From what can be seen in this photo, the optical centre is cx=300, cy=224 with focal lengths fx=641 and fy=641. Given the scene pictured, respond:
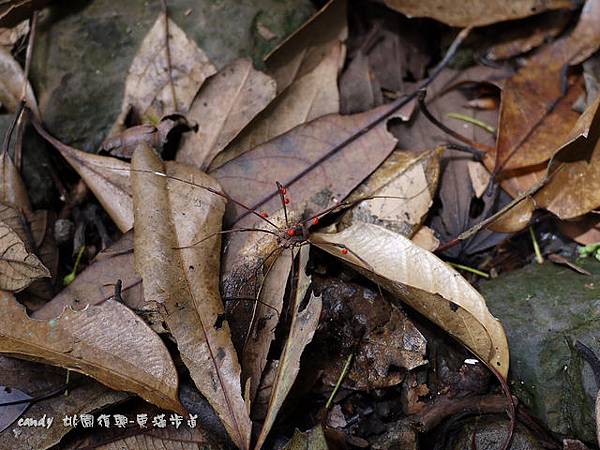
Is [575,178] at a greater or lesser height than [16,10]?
lesser

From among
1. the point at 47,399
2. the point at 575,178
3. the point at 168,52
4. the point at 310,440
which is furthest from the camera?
the point at 168,52

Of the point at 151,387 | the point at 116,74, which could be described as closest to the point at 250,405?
the point at 151,387

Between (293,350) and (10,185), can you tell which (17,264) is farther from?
(293,350)

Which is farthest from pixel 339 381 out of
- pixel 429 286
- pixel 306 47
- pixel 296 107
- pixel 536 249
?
pixel 306 47

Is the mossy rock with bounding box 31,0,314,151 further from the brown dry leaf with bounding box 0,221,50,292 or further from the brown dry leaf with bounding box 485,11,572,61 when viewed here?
the brown dry leaf with bounding box 485,11,572,61

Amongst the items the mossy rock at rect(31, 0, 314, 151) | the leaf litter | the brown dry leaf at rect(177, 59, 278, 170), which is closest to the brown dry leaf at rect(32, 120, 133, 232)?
the leaf litter

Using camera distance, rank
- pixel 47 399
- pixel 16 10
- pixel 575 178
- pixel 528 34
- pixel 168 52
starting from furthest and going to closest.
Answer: pixel 528 34
pixel 168 52
pixel 16 10
pixel 575 178
pixel 47 399
